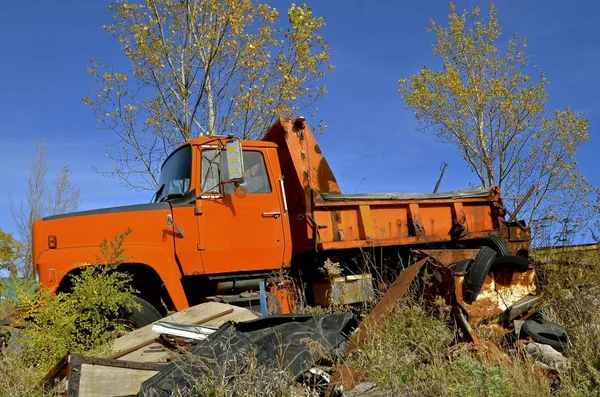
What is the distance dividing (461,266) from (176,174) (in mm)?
3661

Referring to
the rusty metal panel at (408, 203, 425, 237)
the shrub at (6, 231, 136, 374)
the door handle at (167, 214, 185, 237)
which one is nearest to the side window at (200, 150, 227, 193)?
the door handle at (167, 214, 185, 237)

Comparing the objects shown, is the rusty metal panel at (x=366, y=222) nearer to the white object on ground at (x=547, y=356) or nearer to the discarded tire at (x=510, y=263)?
the discarded tire at (x=510, y=263)

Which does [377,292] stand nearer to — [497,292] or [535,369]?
[497,292]

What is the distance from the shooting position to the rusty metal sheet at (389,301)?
4.81 meters

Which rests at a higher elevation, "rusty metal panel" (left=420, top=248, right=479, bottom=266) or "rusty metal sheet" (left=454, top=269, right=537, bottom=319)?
"rusty metal panel" (left=420, top=248, right=479, bottom=266)

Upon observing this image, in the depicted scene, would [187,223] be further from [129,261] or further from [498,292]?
[498,292]

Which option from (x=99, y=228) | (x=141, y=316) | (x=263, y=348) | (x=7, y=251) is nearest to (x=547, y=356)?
(x=263, y=348)

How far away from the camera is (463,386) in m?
3.57

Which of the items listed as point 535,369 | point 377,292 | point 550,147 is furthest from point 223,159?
point 550,147

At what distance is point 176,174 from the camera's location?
Answer: 6.51 meters

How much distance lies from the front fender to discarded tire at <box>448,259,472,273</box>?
3.06 m

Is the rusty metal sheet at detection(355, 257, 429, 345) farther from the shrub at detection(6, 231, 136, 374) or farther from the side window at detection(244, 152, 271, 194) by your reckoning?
the shrub at detection(6, 231, 136, 374)

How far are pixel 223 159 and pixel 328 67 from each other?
957 centimetres

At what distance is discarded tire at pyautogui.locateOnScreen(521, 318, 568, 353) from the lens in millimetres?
4805
